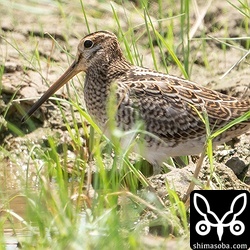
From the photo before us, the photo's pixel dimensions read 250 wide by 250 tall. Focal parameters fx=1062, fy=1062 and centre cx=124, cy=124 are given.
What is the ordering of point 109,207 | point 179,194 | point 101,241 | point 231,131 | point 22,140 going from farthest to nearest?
point 22,140 < point 231,131 < point 179,194 < point 109,207 < point 101,241

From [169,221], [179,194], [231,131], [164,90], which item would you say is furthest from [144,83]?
[169,221]

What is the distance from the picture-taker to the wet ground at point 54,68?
24.2 feet

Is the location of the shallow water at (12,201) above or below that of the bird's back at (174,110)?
below

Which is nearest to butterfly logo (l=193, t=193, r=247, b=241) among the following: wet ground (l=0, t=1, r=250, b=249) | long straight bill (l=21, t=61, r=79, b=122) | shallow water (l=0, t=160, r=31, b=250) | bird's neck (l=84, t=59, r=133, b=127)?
shallow water (l=0, t=160, r=31, b=250)

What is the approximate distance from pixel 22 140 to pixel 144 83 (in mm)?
1374

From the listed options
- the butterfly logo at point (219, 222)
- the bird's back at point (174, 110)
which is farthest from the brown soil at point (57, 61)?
the butterfly logo at point (219, 222)

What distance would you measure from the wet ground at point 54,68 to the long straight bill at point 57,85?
6 centimetres

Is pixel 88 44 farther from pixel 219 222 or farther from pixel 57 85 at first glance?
pixel 219 222

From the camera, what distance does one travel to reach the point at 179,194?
5.89 m

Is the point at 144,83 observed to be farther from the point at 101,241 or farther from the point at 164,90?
the point at 101,241

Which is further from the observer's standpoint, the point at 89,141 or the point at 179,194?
the point at 89,141

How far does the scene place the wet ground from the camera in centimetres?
736

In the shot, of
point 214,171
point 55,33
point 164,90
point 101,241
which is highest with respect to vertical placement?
point 55,33

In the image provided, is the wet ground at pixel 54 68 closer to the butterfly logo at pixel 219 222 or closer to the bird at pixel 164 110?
the bird at pixel 164 110
